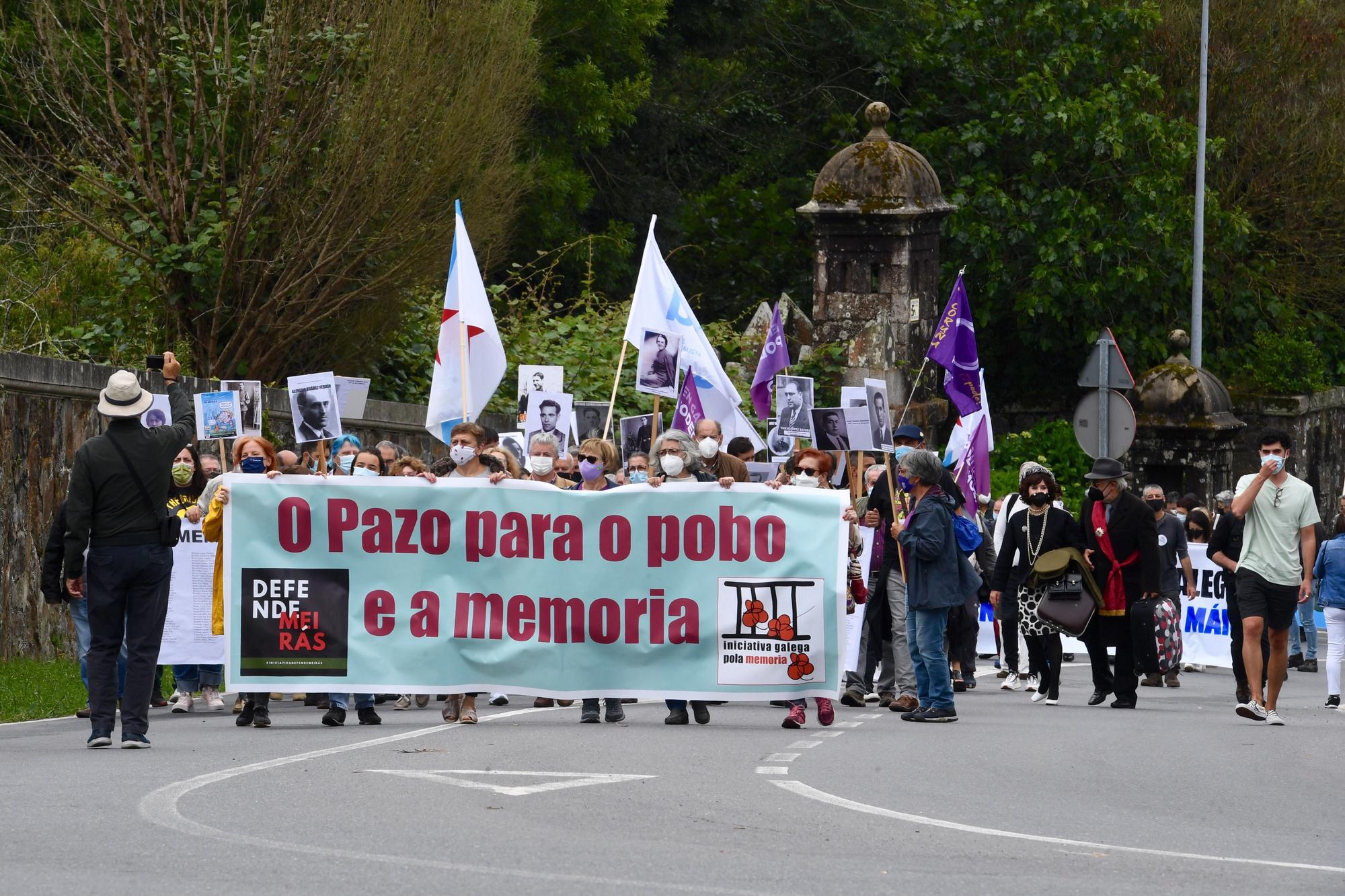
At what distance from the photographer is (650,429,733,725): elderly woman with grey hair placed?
14180 millimetres

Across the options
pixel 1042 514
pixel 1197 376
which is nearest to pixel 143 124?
pixel 1042 514

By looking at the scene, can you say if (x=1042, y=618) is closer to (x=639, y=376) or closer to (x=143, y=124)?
(x=639, y=376)

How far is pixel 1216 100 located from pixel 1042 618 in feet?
96.2

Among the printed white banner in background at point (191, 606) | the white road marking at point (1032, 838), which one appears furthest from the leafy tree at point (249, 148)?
the white road marking at point (1032, 838)

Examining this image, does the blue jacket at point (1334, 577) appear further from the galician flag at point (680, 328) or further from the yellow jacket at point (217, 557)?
the yellow jacket at point (217, 557)

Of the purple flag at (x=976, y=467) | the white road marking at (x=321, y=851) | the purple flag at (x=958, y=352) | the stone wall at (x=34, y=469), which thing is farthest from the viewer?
the purple flag at (x=958, y=352)

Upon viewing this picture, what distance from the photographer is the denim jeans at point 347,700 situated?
1387 cm

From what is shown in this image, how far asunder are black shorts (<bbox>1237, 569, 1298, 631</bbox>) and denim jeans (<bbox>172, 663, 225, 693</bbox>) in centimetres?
695

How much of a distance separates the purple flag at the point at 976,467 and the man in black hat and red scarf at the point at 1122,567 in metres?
4.42

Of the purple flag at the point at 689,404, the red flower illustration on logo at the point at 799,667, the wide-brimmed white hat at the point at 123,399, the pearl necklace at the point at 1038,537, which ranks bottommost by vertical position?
the red flower illustration on logo at the point at 799,667

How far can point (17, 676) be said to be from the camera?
54.9ft

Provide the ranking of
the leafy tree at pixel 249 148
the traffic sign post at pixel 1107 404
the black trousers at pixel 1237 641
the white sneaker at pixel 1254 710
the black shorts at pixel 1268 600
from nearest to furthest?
1. the black shorts at pixel 1268 600
2. the white sneaker at pixel 1254 710
3. the black trousers at pixel 1237 641
4. the leafy tree at pixel 249 148
5. the traffic sign post at pixel 1107 404

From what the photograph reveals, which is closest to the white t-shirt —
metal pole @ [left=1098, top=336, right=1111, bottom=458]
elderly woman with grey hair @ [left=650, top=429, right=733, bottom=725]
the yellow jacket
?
elderly woman with grey hair @ [left=650, top=429, right=733, bottom=725]

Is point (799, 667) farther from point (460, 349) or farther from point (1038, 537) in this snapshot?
point (460, 349)
